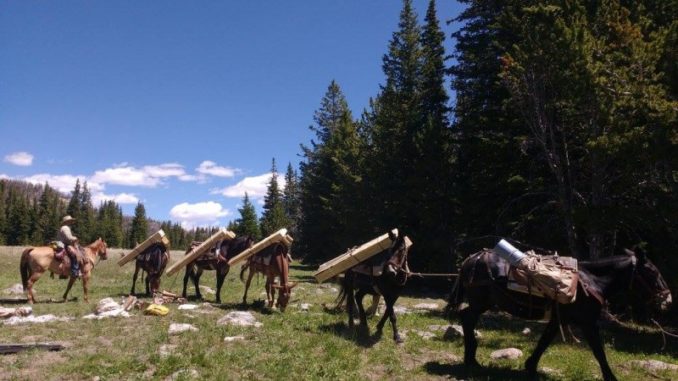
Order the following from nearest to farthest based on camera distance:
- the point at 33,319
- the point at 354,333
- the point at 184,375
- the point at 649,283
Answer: the point at 184,375, the point at 649,283, the point at 354,333, the point at 33,319

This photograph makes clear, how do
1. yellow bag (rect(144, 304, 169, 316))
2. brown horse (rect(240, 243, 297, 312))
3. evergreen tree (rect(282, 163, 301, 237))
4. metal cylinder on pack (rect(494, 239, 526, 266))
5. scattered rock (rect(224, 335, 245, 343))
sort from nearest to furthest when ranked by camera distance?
1. metal cylinder on pack (rect(494, 239, 526, 266))
2. scattered rock (rect(224, 335, 245, 343))
3. yellow bag (rect(144, 304, 169, 316))
4. brown horse (rect(240, 243, 297, 312))
5. evergreen tree (rect(282, 163, 301, 237))

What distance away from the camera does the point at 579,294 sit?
8852 millimetres

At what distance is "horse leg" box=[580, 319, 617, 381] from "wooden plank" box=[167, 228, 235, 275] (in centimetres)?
1382

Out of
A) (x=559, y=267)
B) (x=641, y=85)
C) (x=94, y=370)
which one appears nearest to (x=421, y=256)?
(x=641, y=85)

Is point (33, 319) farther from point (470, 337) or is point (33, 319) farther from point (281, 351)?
point (470, 337)

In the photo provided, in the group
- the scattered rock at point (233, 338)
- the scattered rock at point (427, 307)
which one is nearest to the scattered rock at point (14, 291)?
the scattered rock at point (233, 338)

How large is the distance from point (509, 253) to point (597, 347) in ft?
7.37

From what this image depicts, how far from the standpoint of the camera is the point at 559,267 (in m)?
8.68

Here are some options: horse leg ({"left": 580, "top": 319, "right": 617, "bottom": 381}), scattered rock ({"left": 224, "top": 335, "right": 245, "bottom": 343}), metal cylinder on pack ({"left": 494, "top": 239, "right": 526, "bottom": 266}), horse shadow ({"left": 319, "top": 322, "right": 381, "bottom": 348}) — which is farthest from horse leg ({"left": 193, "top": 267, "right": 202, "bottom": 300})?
horse leg ({"left": 580, "top": 319, "right": 617, "bottom": 381})

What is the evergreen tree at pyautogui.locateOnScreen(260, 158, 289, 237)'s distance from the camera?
5947 centimetres

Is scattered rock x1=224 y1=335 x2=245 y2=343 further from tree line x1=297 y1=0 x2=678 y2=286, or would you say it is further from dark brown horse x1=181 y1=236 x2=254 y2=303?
tree line x1=297 y1=0 x2=678 y2=286

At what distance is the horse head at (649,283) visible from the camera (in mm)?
8543

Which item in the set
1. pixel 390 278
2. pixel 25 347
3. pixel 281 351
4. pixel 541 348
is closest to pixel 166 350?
pixel 281 351

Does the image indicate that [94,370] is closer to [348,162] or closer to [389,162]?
[389,162]
